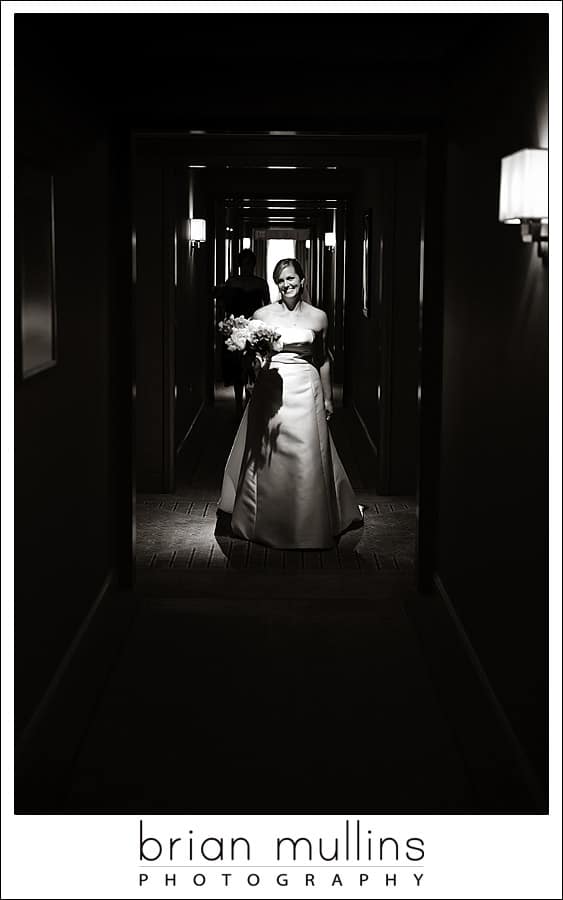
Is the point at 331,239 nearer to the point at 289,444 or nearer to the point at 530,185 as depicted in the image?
the point at 289,444

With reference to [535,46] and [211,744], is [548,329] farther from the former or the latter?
[211,744]

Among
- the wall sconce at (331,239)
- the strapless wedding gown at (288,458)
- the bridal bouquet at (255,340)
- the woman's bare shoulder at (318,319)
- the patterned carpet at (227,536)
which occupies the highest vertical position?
the wall sconce at (331,239)

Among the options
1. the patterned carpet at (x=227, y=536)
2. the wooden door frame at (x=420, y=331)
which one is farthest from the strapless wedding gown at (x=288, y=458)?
the wooden door frame at (x=420, y=331)

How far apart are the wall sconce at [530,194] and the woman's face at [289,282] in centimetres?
321

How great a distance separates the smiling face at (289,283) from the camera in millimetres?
6535

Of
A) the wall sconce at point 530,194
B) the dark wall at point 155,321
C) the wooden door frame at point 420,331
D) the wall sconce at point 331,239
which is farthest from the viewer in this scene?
the wall sconce at point 331,239

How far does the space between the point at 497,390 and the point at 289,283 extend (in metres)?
2.65

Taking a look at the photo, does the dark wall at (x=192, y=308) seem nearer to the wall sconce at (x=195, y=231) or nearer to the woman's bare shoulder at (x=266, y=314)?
the wall sconce at (x=195, y=231)

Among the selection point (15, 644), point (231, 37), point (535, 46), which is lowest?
point (15, 644)

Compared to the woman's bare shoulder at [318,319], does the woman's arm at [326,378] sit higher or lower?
lower

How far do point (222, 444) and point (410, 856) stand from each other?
7.29 metres

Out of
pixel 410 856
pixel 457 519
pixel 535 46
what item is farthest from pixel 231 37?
pixel 410 856

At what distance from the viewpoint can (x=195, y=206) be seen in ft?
35.1

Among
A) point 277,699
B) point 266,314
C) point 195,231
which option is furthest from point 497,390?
point 195,231
